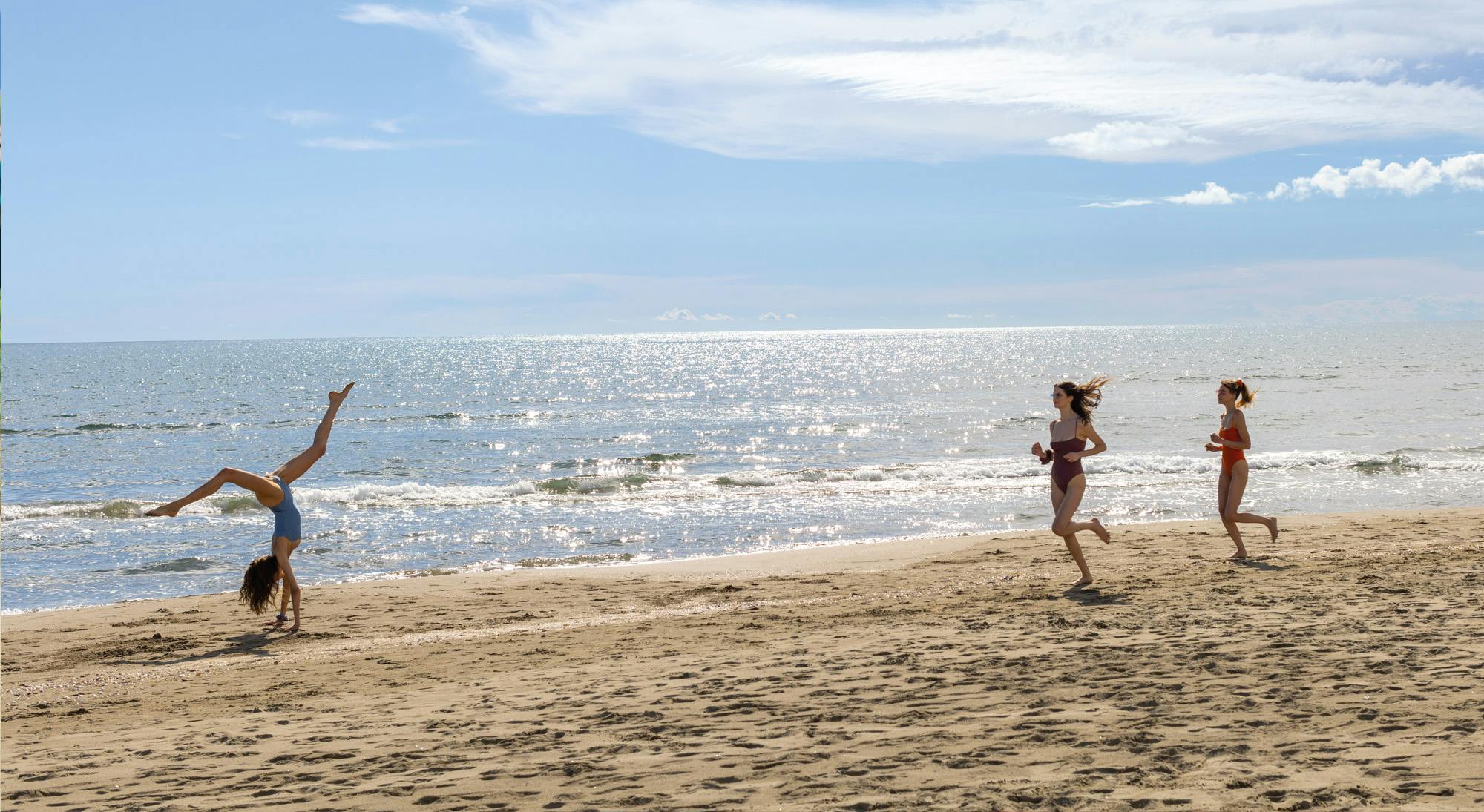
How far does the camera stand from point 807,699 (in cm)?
617

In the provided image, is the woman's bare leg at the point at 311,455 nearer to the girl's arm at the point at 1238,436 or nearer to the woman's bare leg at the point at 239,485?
the woman's bare leg at the point at 239,485

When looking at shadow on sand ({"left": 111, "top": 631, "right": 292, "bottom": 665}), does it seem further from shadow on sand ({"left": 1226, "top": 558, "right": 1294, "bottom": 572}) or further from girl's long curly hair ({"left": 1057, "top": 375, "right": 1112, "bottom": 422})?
shadow on sand ({"left": 1226, "top": 558, "right": 1294, "bottom": 572})

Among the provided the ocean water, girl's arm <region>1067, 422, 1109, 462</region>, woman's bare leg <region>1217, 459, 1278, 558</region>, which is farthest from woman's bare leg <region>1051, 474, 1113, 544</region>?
the ocean water

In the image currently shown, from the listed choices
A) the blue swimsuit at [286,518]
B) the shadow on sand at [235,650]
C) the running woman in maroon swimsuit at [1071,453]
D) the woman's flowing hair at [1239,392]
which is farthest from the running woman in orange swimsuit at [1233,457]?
the shadow on sand at [235,650]

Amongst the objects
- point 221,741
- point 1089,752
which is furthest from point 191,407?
point 1089,752

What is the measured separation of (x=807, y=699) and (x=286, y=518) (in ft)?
18.8

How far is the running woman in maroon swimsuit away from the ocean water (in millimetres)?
4777

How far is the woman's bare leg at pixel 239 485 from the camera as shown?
7.83 meters

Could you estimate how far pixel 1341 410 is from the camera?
40.4m

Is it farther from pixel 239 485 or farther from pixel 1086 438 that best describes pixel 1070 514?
pixel 239 485

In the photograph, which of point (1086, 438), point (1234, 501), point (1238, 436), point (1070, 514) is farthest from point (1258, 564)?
point (1086, 438)

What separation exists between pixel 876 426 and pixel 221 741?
1393 inches

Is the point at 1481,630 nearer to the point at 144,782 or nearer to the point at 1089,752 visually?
the point at 1089,752

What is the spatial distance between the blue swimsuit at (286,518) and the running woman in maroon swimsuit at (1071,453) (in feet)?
22.2
